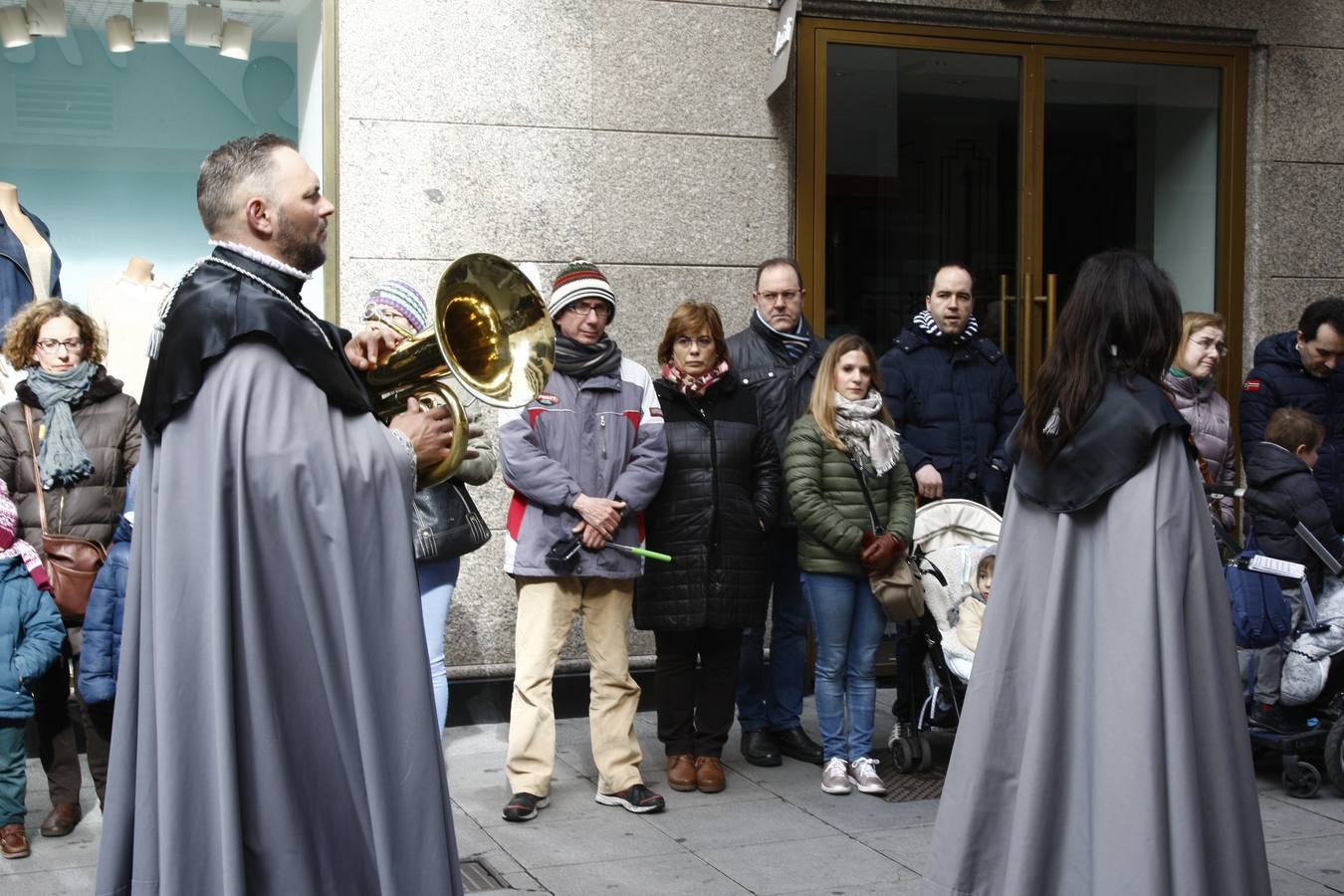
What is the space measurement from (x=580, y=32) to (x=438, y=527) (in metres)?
3.25

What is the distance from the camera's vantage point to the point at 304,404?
12.4 feet

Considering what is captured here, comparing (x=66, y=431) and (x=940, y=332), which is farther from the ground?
(x=940, y=332)

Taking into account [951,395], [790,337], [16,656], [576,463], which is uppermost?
[790,337]

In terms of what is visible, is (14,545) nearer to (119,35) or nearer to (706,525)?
(706,525)

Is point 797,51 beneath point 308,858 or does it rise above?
above

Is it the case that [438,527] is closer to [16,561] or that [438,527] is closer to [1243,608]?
A: [16,561]

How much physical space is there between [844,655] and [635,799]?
116cm

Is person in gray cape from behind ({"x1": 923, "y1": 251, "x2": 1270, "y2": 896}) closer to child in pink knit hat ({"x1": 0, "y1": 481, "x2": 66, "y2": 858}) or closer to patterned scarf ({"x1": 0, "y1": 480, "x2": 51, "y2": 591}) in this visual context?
child in pink knit hat ({"x1": 0, "y1": 481, "x2": 66, "y2": 858})

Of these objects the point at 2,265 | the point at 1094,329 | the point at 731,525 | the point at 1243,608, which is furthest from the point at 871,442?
the point at 2,265

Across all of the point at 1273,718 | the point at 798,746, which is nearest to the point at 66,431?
the point at 798,746

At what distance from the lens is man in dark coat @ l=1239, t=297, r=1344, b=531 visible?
8.20 meters

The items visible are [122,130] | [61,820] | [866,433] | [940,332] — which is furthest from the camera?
[122,130]

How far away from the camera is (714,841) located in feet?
20.7

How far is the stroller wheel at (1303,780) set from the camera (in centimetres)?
700
